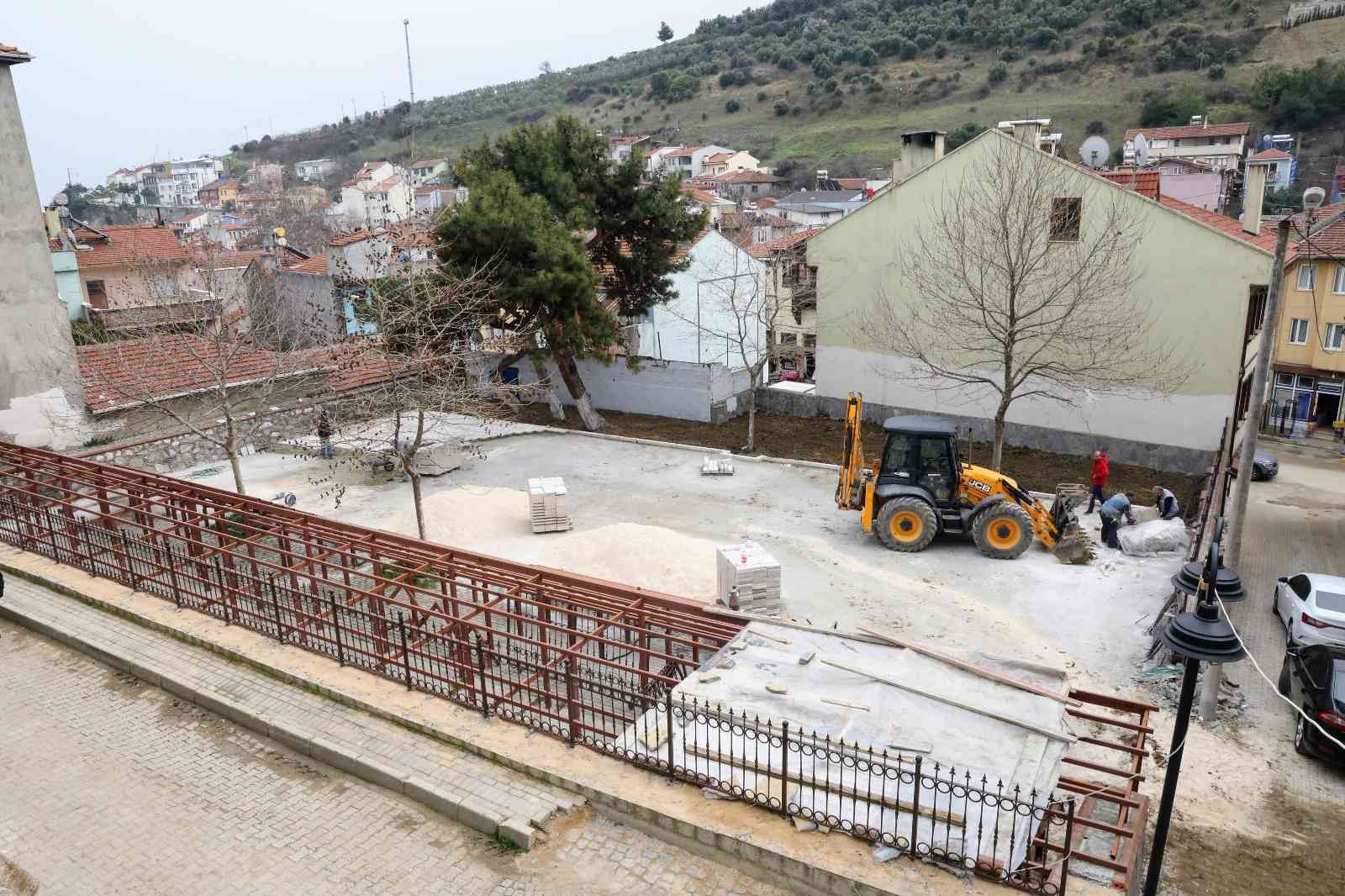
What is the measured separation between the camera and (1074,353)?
21250 mm

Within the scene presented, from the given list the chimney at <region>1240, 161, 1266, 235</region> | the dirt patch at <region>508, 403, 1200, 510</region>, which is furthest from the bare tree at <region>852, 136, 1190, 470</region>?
the chimney at <region>1240, 161, 1266, 235</region>

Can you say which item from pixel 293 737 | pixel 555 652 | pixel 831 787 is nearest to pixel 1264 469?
pixel 555 652

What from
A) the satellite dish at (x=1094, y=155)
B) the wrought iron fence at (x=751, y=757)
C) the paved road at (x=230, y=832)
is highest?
the satellite dish at (x=1094, y=155)

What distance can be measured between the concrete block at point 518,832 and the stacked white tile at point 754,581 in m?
5.72

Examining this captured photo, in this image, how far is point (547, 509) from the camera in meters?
16.6

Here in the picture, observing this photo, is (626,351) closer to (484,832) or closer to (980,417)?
(980,417)

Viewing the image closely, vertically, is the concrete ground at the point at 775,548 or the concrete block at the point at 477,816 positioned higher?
the concrete block at the point at 477,816

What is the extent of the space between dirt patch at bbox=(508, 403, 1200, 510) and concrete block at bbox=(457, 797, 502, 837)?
1423 cm

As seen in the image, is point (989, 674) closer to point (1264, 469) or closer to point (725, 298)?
point (1264, 469)

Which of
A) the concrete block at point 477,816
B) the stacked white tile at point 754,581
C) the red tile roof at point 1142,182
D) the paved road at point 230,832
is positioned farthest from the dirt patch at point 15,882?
the red tile roof at point 1142,182

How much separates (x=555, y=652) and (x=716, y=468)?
1107cm

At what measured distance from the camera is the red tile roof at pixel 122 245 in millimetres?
36438

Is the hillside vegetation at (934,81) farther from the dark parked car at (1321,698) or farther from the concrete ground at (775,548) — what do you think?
the dark parked car at (1321,698)

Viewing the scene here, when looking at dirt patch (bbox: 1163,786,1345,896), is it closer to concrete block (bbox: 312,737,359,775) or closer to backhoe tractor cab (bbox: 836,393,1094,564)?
backhoe tractor cab (bbox: 836,393,1094,564)
